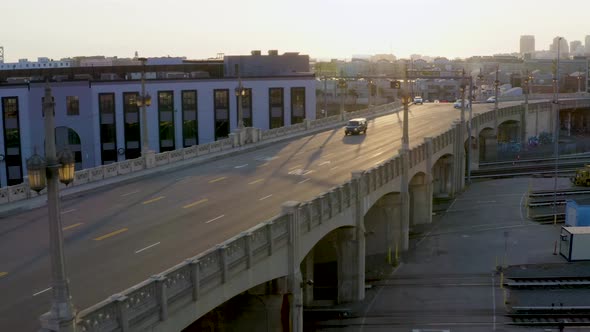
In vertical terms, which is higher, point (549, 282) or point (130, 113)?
point (130, 113)

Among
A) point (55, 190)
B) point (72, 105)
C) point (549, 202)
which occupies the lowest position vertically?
point (549, 202)

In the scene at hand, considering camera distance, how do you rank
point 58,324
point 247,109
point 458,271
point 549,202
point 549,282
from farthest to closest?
point 247,109
point 549,202
point 458,271
point 549,282
point 58,324

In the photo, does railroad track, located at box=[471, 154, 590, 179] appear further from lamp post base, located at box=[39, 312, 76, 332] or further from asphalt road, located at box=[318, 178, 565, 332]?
lamp post base, located at box=[39, 312, 76, 332]

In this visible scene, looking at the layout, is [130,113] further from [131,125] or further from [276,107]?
[276,107]

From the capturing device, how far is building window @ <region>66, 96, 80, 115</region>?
75.7 meters

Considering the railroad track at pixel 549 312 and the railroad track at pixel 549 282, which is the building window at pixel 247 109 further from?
the railroad track at pixel 549 312

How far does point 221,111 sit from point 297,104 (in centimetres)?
997

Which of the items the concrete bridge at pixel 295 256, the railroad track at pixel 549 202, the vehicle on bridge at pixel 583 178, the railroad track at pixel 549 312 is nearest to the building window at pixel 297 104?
the concrete bridge at pixel 295 256

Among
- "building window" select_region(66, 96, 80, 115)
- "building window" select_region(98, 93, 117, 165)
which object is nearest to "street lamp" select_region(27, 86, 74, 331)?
"building window" select_region(66, 96, 80, 115)

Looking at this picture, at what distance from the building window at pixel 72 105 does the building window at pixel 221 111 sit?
15495 millimetres

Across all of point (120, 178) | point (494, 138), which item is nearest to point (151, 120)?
point (120, 178)

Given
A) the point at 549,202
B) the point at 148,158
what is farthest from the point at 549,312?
the point at 549,202

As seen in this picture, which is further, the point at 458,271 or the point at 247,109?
the point at 247,109

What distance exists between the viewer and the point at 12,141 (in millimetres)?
74312
